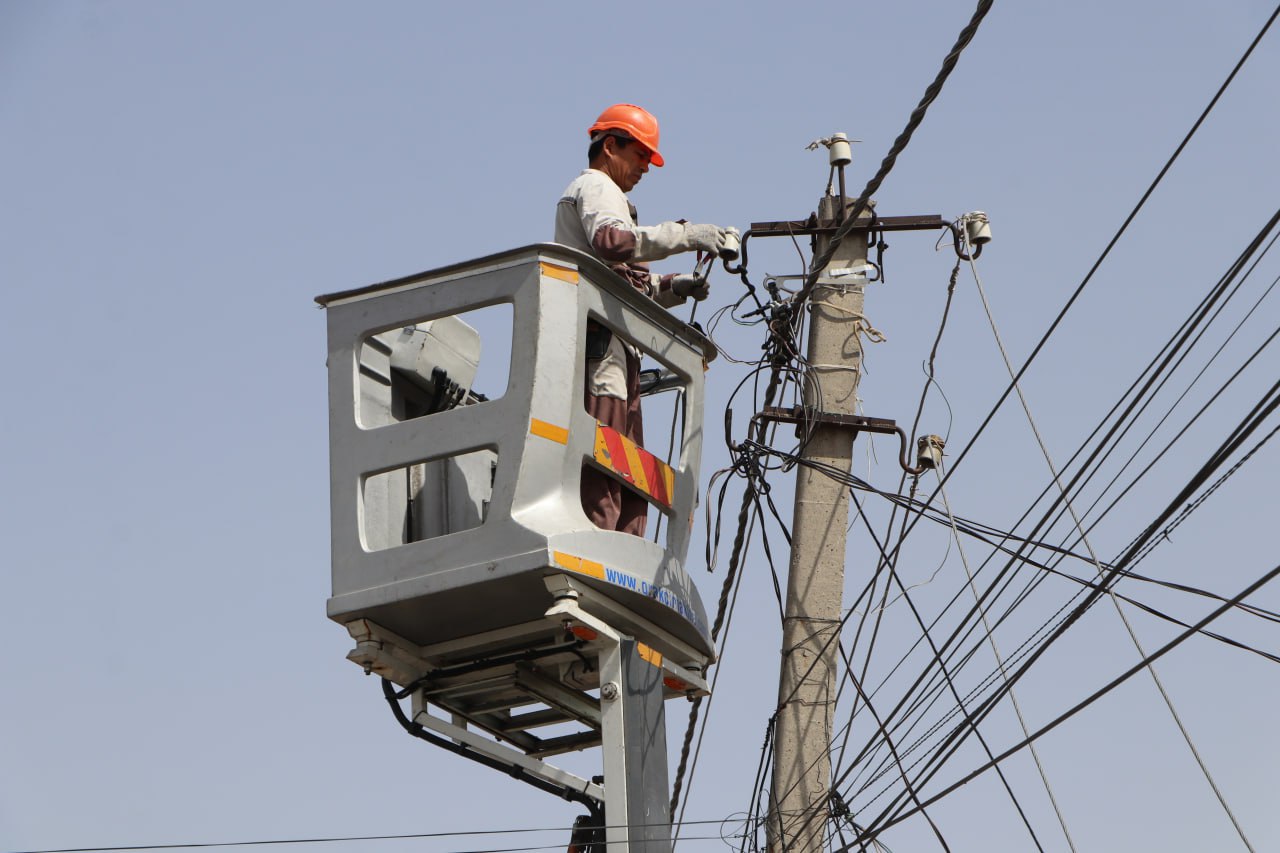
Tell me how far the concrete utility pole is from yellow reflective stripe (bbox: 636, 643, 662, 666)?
7.79 ft

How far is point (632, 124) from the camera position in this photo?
844 centimetres

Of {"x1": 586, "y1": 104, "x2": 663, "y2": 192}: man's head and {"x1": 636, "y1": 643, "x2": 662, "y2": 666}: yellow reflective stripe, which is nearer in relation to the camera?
{"x1": 636, "y1": 643, "x2": 662, "y2": 666}: yellow reflective stripe

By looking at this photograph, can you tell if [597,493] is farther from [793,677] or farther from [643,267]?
[793,677]

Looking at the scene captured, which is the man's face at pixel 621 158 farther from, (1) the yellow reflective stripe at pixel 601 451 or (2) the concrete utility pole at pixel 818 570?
(2) the concrete utility pole at pixel 818 570

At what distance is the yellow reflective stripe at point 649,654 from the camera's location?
25.7ft

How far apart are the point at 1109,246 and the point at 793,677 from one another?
3912 mm

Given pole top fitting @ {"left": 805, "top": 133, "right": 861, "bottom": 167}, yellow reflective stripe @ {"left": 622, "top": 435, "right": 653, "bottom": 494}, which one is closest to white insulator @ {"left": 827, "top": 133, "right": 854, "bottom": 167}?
pole top fitting @ {"left": 805, "top": 133, "right": 861, "bottom": 167}

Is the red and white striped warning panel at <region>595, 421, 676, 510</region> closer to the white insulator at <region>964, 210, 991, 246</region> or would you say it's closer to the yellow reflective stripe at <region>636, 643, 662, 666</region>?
the yellow reflective stripe at <region>636, 643, 662, 666</region>

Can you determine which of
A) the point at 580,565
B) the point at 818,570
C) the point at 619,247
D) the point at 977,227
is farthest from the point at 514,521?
the point at 977,227

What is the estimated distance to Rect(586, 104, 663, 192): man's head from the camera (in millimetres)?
8414

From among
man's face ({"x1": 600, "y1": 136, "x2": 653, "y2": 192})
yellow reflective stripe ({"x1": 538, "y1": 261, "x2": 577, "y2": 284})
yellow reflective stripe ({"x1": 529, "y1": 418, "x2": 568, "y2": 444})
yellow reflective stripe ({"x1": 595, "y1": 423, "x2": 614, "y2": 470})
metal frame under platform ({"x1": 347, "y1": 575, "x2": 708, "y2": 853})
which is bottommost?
metal frame under platform ({"x1": 347, "y1": 575, "x2": 708, "y2": 853})

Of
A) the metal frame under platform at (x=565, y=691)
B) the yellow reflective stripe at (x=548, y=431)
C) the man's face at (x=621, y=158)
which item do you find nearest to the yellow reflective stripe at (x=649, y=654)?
the metal frame under platform at (x=565, y=691)

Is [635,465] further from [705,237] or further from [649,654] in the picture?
[705,237]

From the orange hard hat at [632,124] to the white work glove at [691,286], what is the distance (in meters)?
0.58
